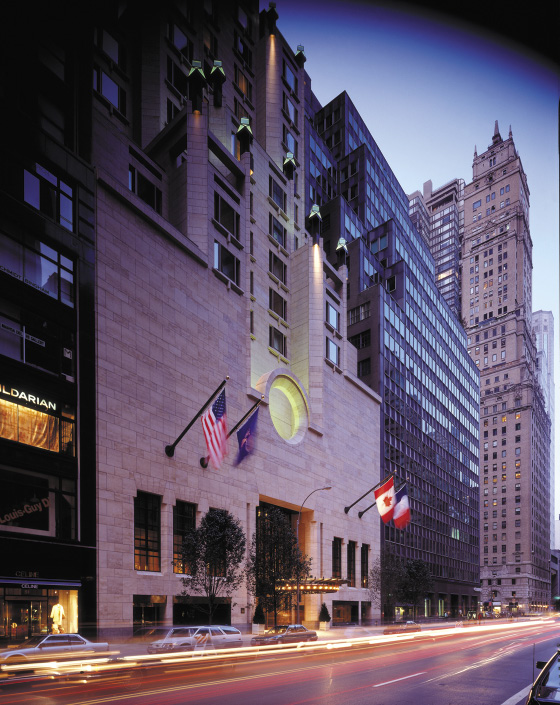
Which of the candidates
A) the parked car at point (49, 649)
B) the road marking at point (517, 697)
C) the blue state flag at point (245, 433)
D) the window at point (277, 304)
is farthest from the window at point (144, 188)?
the road marking at point (517, 697)

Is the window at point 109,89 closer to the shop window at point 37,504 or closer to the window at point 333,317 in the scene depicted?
the window at point 333,317

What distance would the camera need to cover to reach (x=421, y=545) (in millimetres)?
93125

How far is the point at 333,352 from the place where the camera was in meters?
67.1

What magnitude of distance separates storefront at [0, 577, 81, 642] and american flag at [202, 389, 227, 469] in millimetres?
9640

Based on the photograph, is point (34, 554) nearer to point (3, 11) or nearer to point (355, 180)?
point (3, 11)

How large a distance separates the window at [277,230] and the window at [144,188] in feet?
50.1

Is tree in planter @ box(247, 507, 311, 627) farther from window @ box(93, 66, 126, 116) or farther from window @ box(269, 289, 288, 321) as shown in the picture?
window @ box(93, 66, 126, 116)

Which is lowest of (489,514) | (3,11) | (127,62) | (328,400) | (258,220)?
(489,514)

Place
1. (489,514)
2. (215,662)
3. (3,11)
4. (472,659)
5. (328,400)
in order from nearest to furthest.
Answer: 1. (215,662)
2. (472,659)
3. (3,11)
4. (328,400)
5. (489,514)

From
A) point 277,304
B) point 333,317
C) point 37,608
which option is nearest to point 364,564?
point 333,317

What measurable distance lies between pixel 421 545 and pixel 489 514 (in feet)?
241

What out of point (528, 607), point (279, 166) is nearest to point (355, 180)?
point (279, 166)

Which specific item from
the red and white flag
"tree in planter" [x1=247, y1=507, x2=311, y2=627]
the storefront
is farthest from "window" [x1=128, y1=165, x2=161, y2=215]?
the red and white flag

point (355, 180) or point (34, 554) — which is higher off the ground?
point (355, 180)
